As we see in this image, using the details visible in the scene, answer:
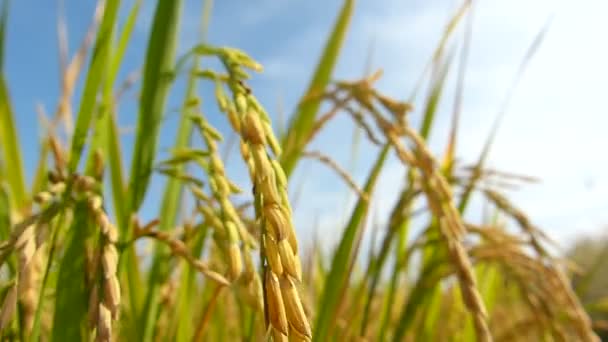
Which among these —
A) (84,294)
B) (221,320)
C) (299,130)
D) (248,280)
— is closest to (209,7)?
(299,130)

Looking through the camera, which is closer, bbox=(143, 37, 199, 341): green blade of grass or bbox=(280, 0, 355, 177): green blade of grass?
bbox=(143, 37, 199, 341): green blade of grass

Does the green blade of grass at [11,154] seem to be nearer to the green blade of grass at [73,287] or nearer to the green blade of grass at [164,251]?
the green blade of grass at [164,251]

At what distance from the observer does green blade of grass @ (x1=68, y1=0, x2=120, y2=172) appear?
898 millimetres

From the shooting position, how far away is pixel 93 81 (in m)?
0.92

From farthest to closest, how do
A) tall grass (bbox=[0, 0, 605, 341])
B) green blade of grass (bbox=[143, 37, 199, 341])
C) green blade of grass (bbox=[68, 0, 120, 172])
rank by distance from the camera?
1. green blade of grass (bbox=[143, 37, 199, 341])
2. green blade of grass (bbox=[68, 0, 120, 172])
3. tall grass (bbox=[0, 0, 605, 341])

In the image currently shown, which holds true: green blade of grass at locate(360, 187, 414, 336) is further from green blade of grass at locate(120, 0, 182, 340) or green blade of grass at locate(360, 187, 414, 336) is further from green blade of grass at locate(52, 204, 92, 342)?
green blade of grass at locate(52, 204, 92, 342)

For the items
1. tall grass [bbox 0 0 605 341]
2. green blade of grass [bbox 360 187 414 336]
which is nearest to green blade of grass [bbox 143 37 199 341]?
tall grass [bbox 0 0 605 341]

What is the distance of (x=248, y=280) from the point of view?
65 centimetres

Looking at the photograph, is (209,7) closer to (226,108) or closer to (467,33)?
(467,33)

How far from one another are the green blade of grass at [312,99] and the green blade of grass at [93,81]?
41 cm

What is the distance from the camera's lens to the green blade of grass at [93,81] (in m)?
0.90

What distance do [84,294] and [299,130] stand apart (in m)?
0.64

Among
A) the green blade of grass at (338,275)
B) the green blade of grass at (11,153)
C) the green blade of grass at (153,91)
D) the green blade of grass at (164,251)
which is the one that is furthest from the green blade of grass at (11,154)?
the green blade of grass at (338,275)

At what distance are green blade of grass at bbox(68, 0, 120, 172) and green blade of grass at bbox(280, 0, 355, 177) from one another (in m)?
0.41
